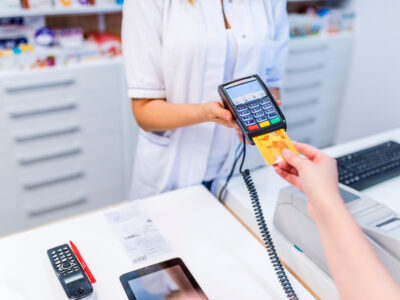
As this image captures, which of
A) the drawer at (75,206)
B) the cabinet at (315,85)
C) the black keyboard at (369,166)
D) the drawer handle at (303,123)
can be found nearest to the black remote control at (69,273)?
the black keyboard at (369,166)

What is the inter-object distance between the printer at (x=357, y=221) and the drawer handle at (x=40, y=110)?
4.63 feet

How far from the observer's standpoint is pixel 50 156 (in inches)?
82.4

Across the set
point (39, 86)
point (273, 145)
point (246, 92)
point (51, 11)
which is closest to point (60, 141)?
point (39, 86)

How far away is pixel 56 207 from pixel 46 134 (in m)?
0.44

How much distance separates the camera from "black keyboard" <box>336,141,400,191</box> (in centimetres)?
112

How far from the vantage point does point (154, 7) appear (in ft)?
3.50

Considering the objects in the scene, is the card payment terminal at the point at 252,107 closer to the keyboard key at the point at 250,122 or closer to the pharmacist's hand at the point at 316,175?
the keyboard key at the point at 250,122

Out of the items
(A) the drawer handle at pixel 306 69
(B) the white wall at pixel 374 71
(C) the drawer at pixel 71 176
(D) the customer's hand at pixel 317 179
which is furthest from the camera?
(A) the drawer handle at pixel 306 69

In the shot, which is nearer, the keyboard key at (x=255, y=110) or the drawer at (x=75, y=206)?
the keyboard key at (x=255, y=110)

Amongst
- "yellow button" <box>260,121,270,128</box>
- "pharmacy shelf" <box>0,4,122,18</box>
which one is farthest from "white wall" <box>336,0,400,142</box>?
"yellow button" <box>260,121,270,128</box>

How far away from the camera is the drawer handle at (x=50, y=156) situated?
2.03 metres

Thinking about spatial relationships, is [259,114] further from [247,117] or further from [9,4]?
[9,4]

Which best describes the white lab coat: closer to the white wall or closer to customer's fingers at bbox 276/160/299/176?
customer's fingers at bbox 276/160/299/176

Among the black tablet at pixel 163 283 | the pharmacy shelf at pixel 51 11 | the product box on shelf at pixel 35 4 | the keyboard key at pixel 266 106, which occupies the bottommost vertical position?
the black tablet at pixel 163 283
